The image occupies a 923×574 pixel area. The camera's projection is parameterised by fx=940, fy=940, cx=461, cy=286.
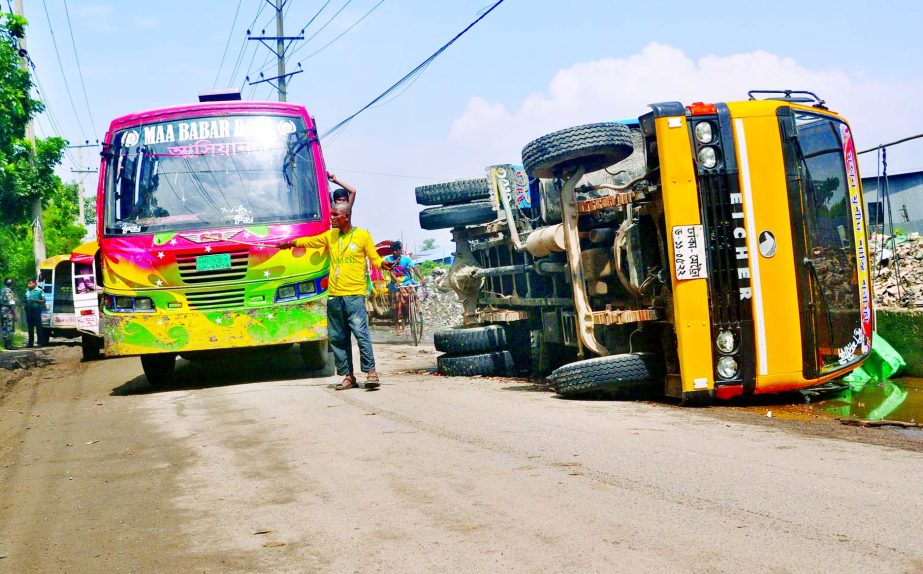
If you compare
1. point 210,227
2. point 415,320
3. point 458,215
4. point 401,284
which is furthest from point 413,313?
point 210,227

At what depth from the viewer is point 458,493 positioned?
178 inches

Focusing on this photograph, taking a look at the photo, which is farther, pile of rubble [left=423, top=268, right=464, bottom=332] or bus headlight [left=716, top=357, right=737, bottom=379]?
pile of rubble [left=423, top=268, right=464, bottom=332]

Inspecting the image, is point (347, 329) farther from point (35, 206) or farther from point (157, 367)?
point (35, 206)

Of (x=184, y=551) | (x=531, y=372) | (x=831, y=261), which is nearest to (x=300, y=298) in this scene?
(x=531, y=372)

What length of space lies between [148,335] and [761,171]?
6410mm

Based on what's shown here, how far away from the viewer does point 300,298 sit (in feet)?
33.6

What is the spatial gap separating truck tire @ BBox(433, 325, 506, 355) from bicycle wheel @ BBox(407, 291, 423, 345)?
8377 mm

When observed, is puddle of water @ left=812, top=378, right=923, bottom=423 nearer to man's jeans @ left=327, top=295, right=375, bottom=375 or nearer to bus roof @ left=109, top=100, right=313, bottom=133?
man's jeans @ left=327, top=295, right=375, bottom=375

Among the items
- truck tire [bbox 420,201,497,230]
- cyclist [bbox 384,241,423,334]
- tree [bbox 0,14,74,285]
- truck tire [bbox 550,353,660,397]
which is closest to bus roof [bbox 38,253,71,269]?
tree [bbox 0,14,74,285]

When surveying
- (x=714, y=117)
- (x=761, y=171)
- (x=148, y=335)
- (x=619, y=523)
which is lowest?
(x=619, y=523)

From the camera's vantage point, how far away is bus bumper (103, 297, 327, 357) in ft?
32.7

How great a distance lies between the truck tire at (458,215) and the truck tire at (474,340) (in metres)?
1.47

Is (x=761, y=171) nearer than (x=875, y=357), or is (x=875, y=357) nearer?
(x=761, y=171)

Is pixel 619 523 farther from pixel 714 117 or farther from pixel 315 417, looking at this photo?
pixel 714 117
